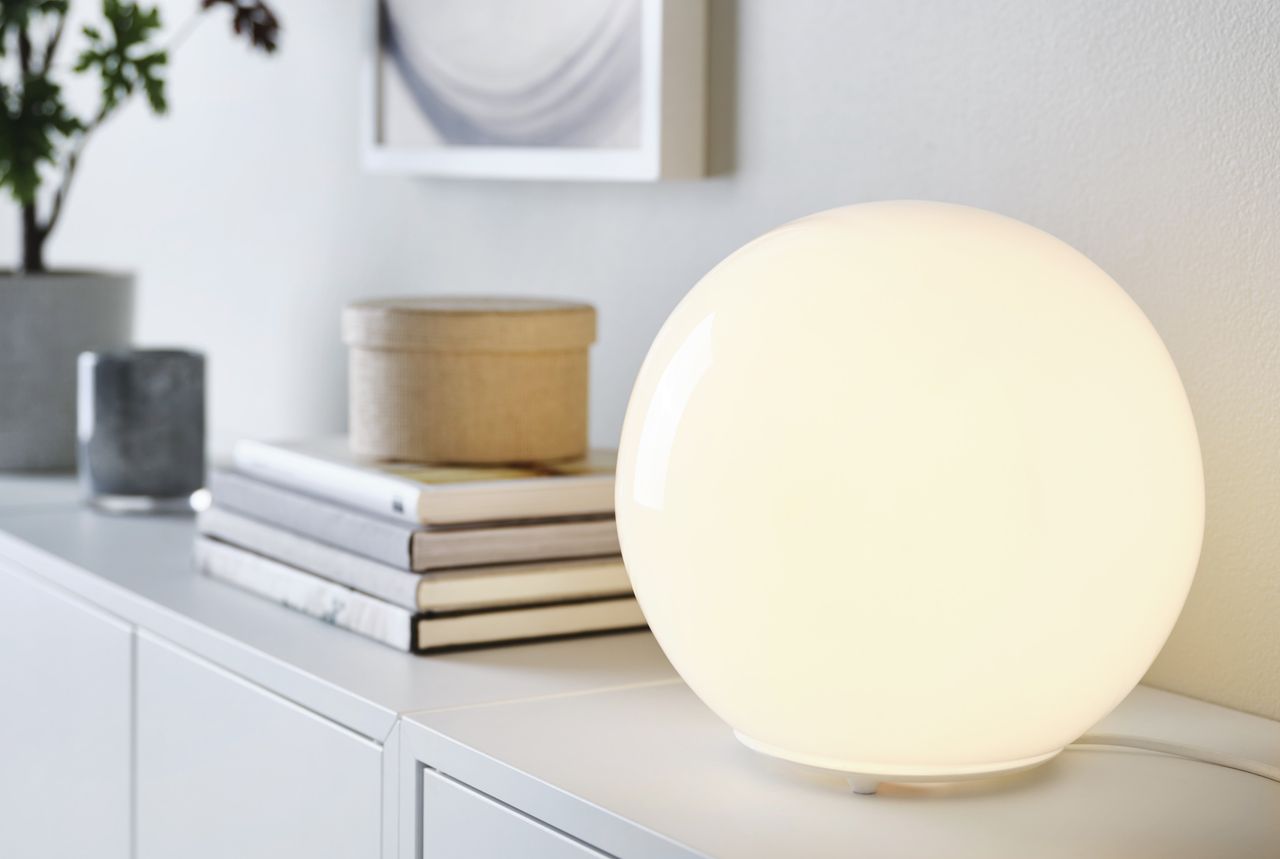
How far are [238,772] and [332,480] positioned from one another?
0.21 meters

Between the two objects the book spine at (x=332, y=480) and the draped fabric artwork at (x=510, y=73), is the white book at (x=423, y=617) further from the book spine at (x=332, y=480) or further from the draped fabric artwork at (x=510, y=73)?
the draped fabric artwork at (x=510, y=73)

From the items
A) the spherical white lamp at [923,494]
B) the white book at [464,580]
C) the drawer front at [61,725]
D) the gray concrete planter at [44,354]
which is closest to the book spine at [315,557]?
the white book at [464,580]

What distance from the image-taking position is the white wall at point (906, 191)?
0.88 metres

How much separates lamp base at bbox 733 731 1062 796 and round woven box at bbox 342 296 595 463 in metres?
0.44

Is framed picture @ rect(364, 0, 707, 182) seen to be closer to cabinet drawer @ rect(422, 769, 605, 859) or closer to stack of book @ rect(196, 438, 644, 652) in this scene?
stack of book @ rect(196, 438, 644, 652)

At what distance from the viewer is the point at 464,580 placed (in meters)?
1.00

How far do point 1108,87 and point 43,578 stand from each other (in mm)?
890

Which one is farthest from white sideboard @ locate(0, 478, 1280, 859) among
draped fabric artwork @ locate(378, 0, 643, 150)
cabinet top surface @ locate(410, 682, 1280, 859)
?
draped fabric artwork @ locate(378, 0, 643, 150)

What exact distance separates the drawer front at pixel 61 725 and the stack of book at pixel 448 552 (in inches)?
5.5

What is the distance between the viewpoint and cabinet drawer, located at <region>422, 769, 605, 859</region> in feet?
2.36

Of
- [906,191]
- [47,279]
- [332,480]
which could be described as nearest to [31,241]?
[47,279]

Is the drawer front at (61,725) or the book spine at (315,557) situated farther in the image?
the drawer front at (61,725)

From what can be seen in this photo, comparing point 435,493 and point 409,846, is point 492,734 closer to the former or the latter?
point 409,846

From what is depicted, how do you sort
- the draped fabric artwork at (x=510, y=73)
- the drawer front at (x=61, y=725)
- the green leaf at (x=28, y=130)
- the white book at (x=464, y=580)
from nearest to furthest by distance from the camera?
the white book at (x=464, y=580) < the drawer front at (x=61, y=725) < the draped fabric artwork at (x=510, y=73) < the green leaf at (x=28, y=130)
